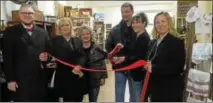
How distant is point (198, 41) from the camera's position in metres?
2.15

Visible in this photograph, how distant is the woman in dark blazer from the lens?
6.58ft

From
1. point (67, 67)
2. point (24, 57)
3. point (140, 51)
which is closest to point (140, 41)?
point (140, 51)

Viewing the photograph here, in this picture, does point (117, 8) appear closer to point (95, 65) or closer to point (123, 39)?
point (123, 39)

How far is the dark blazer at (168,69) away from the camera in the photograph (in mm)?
A: 2004

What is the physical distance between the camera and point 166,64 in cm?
202

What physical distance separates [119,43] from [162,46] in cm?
69

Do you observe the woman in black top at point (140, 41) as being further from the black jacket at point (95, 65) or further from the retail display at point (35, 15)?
the retail display at point (35, 15)

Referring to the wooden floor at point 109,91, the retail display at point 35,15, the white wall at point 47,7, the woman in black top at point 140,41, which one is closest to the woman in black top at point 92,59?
the woman in black top at point 140,41

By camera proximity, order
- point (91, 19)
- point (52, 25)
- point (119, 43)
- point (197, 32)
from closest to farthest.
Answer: point (197, 32)
point (119, 43)
point (52, 25)
point (91, 19)

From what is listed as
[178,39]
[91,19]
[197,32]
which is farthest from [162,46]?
[91,19]

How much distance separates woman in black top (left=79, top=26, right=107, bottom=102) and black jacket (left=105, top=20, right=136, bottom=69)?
153 mm

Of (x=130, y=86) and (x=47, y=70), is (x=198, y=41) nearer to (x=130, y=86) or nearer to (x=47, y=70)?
(x=130, y=86)

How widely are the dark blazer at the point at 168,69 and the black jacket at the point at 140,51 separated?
1.25 ft

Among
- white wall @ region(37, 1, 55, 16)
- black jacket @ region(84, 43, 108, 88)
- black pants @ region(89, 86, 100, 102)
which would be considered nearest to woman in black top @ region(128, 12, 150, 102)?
black jacket @ region(84, 43, 108, 88)
